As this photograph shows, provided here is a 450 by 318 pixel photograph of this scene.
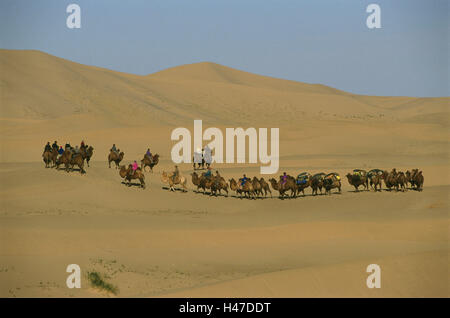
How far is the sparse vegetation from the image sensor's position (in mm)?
17250

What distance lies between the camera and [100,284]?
56.9ft

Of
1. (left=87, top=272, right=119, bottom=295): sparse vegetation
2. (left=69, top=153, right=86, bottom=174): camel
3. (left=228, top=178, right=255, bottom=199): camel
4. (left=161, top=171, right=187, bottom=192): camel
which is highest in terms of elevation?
(left=69, top=153, right=86, bottom=174): camel

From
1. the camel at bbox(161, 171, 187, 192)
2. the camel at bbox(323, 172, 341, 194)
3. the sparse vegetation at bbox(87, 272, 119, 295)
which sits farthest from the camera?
the camel at bbox(161, 171, 187, 192)

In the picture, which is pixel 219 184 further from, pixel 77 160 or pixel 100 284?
pixel 100 284

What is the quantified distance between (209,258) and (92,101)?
62651mm

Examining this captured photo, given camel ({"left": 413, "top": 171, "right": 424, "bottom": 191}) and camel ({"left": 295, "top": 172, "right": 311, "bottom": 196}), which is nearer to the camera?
camel ({"left": 295, "top": 172, "right": 311, "bottom": 196})

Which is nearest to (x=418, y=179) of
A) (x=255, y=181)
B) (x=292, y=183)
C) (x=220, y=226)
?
(x=292, y=183)

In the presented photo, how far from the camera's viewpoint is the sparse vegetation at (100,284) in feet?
56.6

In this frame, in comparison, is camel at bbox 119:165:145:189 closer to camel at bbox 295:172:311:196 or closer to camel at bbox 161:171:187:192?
camel at bbox 161:171:187:192

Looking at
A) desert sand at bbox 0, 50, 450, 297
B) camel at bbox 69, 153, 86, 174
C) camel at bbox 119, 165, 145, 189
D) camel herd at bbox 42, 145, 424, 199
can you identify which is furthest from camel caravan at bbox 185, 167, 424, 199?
camel at bbox 69, 153, 86, 174

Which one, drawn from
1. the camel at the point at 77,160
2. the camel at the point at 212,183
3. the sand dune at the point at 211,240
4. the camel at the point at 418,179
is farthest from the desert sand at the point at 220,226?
the camel at the point at 77,160

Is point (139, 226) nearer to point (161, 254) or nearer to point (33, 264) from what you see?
point (161, 254)

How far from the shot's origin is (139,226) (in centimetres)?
2533

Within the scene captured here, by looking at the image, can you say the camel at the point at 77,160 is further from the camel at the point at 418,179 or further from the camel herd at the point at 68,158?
the camel at the point at 418,179
